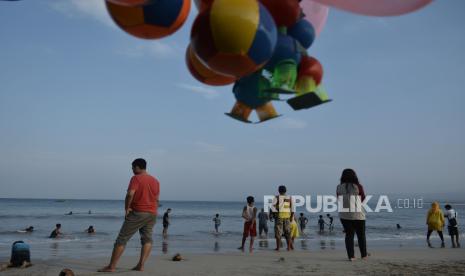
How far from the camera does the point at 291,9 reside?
2771mm

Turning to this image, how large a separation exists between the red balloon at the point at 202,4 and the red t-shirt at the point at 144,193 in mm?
4584

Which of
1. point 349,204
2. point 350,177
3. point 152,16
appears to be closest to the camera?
point 152,16

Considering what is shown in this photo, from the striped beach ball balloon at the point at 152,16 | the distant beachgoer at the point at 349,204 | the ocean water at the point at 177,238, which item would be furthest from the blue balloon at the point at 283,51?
the ocean water at the point at 177,238

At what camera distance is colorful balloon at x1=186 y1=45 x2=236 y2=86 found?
2.83m

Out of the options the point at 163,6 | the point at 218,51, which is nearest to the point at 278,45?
the point at 218,51

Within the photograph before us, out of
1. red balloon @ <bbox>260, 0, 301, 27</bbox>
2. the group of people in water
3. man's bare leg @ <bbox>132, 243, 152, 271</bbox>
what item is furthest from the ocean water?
red balloon @ <bbox>260, 0, 301, 27</bbox>

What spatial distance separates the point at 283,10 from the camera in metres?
2.75

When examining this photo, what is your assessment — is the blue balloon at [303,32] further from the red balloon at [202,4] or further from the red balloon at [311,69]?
the red balloon at [202,4]

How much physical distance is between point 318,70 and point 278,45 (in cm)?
35

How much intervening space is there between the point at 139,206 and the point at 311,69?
4.70 m

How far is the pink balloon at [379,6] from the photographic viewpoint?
2619 millimetres

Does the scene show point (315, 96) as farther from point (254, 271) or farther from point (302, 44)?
point (254, 271)

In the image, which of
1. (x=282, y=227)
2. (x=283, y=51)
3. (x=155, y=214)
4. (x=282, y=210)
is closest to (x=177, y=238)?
(x=282, y=227)

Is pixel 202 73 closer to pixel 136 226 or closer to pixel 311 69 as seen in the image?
pixel 311 69
